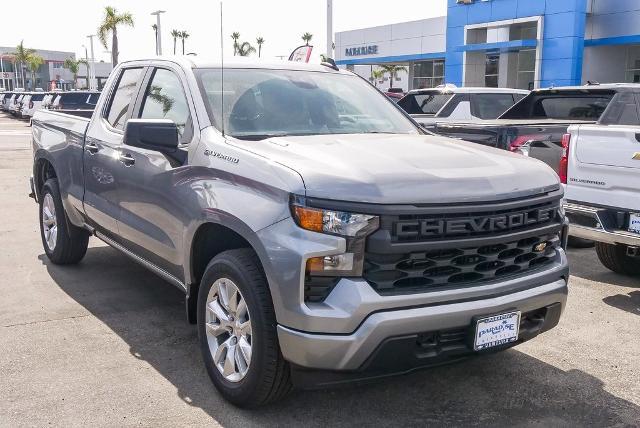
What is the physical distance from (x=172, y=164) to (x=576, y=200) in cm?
347

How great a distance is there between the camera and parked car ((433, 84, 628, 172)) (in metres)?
7.02

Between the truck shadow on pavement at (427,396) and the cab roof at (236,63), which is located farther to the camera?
the cab roof at (236,63)

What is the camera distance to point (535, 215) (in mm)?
3551

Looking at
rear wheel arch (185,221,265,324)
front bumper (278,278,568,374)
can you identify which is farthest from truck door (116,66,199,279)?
front bumper (278,278,568,374)

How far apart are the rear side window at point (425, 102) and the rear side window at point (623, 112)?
20.3ft

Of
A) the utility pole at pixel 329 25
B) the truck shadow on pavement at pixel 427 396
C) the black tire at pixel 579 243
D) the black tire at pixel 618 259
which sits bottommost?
the truck shadow on pavement at pixel 427 396

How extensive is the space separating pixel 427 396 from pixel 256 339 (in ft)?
3.77

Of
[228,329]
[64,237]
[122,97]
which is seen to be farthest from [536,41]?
[228,329]

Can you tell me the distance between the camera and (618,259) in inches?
249

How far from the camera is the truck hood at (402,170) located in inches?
123

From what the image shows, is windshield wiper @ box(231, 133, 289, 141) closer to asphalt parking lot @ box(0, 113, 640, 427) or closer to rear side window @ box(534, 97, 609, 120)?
asphalt parking lot @ box(0, 113, 640, 427)

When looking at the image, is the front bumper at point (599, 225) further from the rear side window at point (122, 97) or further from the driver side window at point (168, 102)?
the rear side window at point (122, 97)

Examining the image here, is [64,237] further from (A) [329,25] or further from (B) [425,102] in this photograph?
(A) [329,25]

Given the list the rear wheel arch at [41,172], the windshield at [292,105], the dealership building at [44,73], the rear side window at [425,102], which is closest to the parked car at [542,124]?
the windshield at [292,105]
